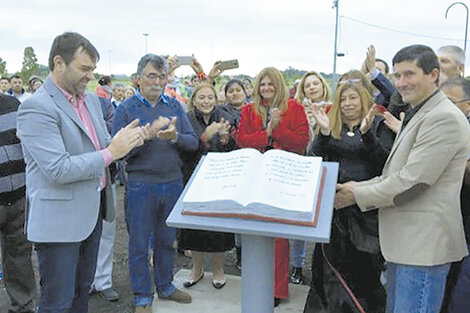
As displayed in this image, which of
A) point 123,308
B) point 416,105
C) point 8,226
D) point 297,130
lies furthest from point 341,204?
point 8,226

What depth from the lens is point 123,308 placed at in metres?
3.57

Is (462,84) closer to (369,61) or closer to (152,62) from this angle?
(369,61)

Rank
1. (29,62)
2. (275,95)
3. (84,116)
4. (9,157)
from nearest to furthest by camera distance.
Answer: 1. (84,116)
2. (9,157)
3. (275,95)
4. (29,62)

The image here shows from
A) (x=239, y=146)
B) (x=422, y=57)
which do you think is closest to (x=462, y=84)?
(x=422, y=57)

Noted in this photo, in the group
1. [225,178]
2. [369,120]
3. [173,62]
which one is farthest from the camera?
[173,62]

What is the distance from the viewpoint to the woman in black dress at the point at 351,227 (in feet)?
9.60

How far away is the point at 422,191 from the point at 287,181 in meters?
0.72

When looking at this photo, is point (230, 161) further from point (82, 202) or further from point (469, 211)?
point (469, 211)

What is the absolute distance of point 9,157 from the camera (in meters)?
3.06

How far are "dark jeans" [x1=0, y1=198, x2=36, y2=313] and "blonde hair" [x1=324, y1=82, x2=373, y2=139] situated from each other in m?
2.53

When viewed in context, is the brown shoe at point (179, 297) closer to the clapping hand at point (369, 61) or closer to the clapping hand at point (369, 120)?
the clapping hand at point (369, 120)

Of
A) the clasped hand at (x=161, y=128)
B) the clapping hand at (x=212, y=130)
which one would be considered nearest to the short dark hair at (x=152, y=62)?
the clasped hand at (x=161, y=128)

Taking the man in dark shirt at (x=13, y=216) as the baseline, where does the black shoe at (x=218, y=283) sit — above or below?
below

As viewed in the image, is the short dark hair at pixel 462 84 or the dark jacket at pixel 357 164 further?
the dark jacket at pixel 357 164
